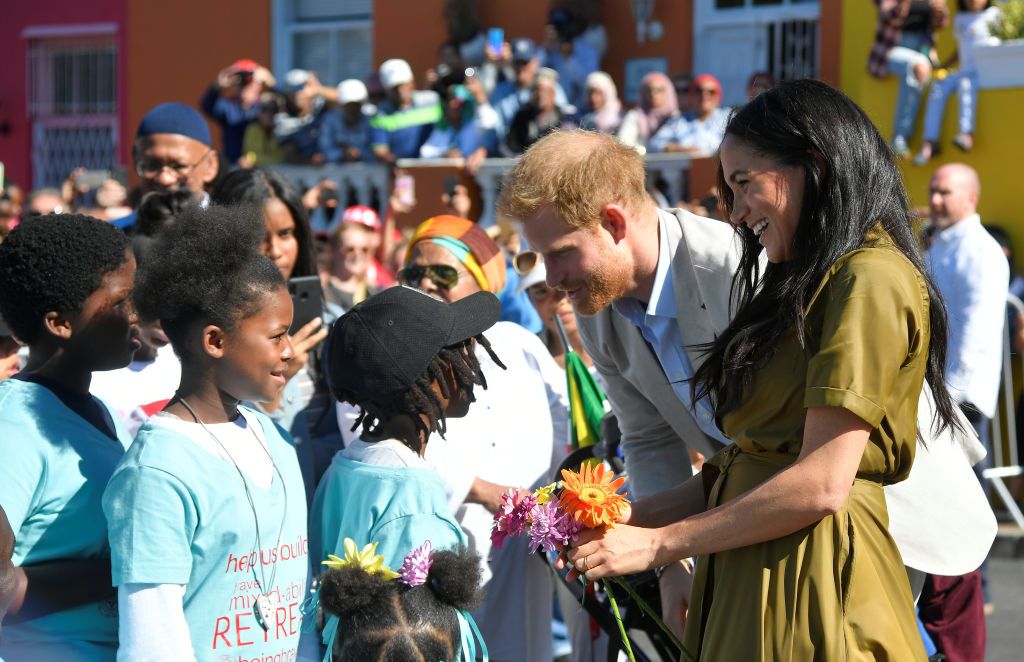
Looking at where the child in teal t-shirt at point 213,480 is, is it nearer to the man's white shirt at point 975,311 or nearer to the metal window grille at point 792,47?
the man's white shirt at point 975,311

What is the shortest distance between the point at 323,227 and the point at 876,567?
11.6 m

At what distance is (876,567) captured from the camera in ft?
7.75

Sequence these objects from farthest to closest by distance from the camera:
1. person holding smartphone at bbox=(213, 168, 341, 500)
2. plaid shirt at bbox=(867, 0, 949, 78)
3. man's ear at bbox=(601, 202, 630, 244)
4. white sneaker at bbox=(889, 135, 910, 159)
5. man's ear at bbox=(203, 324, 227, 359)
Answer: plaid shirt at bbox=(867, 0, 949, 78) < white sneaker at bbox=(889, 135, 910, 159) < person holding smartphone at bbox=(213, 168, 341, 500) < man's ear at bbox=(601, 202, 630, 244) < man's ear at bbox=(203, 324, 227, 359)

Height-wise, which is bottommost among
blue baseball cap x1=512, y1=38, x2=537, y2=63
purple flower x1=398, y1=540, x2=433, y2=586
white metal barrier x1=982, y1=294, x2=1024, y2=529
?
white metal barrier x1=982, y1=294, x2=1024, y2=529

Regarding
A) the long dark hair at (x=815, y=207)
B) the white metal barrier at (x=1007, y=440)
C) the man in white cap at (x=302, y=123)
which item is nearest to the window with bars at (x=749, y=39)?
the man in white cap at (x=302, y=123)

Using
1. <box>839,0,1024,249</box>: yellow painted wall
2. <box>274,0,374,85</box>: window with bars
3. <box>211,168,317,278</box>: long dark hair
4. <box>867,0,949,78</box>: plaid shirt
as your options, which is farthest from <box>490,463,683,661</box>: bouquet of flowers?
<box>274,0,374,85</box>: window with bars

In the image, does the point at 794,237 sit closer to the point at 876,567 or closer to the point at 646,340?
the point at 876,567

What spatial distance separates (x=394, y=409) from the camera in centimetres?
312

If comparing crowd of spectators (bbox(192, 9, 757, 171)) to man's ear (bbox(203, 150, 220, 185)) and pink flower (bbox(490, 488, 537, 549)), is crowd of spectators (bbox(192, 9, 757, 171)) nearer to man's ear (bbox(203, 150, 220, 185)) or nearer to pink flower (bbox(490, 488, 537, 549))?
man's ear (bbox(203, 150, 220, 185))

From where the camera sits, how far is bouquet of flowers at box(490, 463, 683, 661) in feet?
8.04

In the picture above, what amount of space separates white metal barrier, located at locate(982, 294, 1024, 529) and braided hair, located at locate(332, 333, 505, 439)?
5178 millimetres

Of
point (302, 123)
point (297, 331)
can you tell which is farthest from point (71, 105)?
point (297, 331)

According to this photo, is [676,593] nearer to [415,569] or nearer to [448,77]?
[415,569]

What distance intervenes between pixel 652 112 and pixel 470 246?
7.31 metres
